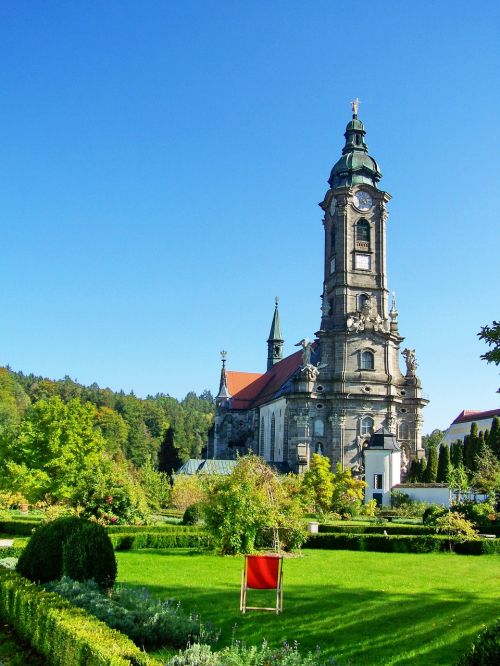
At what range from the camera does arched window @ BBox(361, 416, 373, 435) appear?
5829cm

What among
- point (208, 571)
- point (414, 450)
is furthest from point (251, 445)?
point (208, 571)

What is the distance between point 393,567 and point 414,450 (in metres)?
39.1

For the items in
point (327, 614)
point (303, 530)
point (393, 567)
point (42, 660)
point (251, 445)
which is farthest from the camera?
point (251, 445)

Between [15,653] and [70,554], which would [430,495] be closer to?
[70,554]

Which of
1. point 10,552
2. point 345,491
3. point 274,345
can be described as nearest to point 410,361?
point 345,491

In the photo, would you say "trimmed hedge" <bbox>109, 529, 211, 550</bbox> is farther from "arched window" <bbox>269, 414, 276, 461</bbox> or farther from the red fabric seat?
"arched window" <bbox>269, 414, 276, 461</bbox>

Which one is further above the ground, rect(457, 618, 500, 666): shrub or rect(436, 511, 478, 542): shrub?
rect(436, 511, 478, 542): shrub

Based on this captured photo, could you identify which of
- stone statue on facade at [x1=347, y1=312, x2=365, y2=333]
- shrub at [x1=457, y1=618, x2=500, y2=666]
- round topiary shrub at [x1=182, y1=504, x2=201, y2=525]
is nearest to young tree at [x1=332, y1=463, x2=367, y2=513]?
stone statue on facade at [x1=347, y1=312, x2=365, y2=333]

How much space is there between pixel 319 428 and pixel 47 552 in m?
45.0

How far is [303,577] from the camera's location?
18.5 meters

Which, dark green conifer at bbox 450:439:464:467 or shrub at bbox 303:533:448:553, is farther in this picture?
dark green conifer at bbox 450:439:464:467

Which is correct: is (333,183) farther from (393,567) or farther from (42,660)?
(42,660)

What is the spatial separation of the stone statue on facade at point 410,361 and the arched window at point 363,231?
10.9 m

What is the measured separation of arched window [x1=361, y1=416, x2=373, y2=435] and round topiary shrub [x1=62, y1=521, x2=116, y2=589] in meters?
45.5
